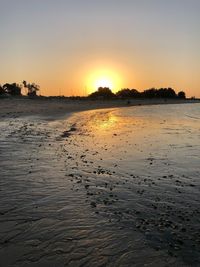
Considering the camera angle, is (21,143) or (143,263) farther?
(21,143)

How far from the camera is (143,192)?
412 inches

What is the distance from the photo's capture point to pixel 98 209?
8930 millimetres

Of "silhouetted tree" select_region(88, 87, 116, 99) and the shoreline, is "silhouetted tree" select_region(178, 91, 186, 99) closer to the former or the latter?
"silhouetted tree" select_region(88, 87, 116, 99)

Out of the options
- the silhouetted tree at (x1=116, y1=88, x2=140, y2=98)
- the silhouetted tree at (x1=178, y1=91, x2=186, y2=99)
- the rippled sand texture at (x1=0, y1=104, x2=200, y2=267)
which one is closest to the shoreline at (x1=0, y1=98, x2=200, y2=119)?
the rippled sand texture at (x1=0, y1=104, x2=200, y2=267)

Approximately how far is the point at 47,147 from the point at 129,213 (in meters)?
10.2

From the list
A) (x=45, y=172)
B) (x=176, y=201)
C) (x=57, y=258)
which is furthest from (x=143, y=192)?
(x=57, y=258)

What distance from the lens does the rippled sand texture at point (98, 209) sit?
6.58m

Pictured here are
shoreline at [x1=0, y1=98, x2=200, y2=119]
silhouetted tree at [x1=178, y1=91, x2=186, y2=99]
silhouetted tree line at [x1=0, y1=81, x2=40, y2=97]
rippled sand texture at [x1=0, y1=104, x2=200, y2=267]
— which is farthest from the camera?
silhouetted tree at [x1=178, y1=91, x2=186, y2=99]

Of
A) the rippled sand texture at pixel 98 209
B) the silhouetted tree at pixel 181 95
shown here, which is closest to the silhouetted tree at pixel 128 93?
the silhouetted tree at pixel 181 95

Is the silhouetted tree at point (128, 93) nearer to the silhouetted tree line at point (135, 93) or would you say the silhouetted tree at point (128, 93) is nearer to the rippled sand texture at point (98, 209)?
the silhouetted tree line at point (135, 93)

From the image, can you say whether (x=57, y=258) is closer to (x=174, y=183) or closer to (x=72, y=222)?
(x=72, y=222)

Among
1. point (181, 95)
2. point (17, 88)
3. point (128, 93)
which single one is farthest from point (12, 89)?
point (181, 95)

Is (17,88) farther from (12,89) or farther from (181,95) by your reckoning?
(181,95)

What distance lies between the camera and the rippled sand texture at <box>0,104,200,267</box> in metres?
6.58
